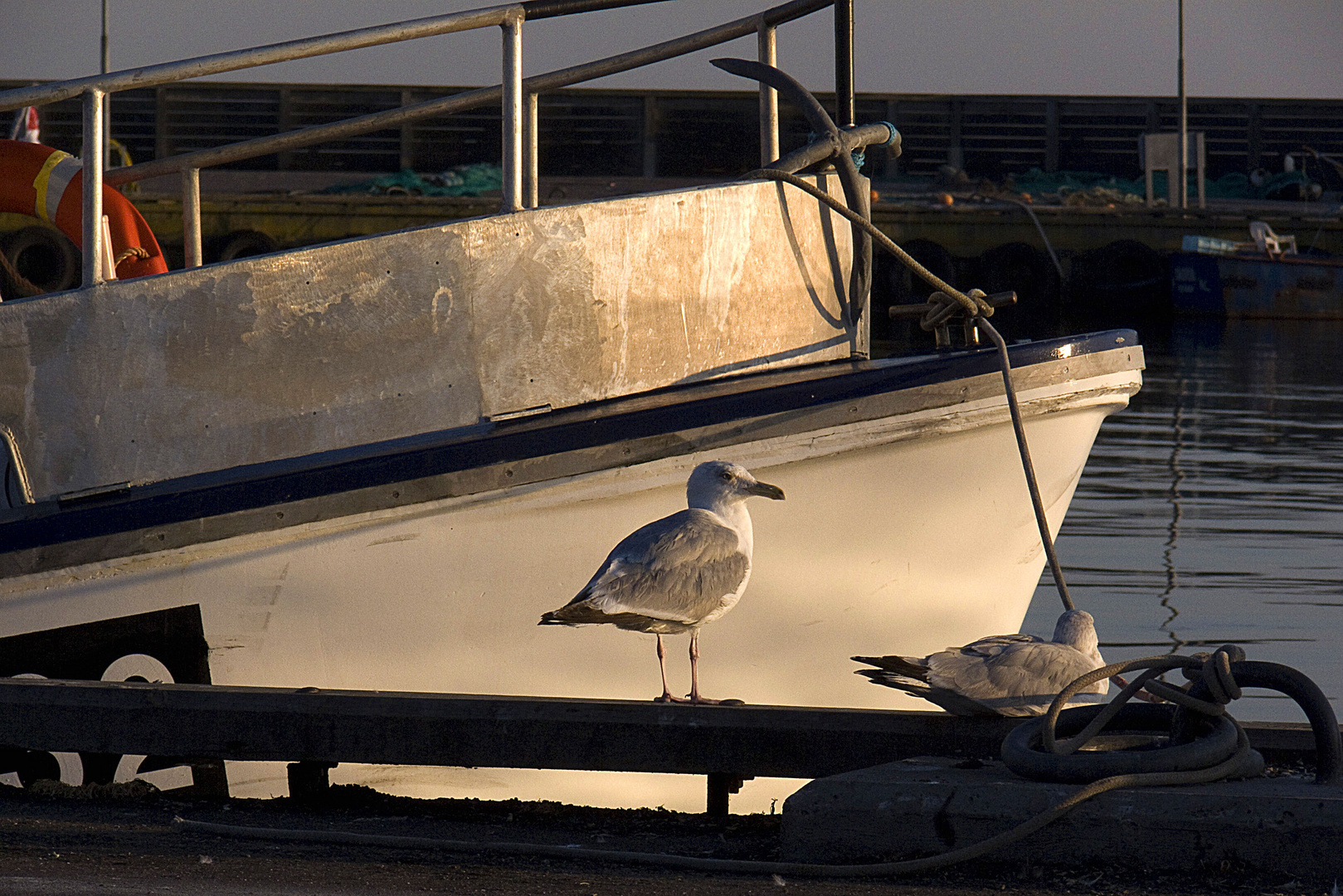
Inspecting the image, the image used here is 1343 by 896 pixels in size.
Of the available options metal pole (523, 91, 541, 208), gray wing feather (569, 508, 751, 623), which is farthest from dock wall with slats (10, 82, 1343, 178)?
gray wing feather (569, 508, 751, 623)

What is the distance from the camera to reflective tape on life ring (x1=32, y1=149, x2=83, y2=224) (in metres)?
5.32

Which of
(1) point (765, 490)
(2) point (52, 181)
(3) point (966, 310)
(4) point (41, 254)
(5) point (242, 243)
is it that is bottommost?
(1) point (765, 490)

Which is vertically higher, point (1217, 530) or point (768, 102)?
point (768, 102)

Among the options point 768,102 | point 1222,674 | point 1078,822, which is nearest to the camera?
point 1078,822

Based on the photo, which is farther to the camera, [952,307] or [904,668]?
[952,307]

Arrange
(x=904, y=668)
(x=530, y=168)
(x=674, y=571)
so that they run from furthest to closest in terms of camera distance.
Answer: (x=530, y=168) < (x=674, y=571) < (x=904, y=668)

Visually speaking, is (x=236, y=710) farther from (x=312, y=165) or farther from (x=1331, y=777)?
(x=312, y=165)

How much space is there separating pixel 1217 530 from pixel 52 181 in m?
7.34

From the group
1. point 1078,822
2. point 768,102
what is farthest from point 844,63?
point 1078,822

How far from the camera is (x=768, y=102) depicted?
562 cm

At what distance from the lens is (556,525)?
4508mm

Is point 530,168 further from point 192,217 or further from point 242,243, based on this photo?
point 242,243

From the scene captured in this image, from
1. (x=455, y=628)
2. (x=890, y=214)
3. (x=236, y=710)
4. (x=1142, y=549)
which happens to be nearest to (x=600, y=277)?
(x=455, y=628)

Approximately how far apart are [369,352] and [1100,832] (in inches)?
93.7
